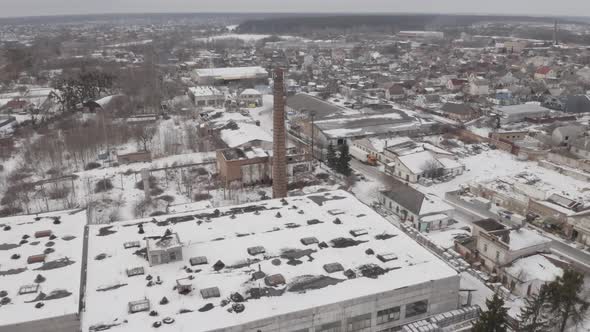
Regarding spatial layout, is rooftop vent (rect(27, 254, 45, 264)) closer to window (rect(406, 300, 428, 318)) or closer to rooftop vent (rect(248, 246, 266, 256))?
rooftop vent (rect(248, 246, 266, 256))

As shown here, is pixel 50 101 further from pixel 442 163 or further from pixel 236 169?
pixel 442 163

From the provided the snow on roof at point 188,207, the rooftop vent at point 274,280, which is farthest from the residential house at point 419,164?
the rooftop vent at point 274,280

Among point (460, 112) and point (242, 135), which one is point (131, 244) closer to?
point (242, 135)

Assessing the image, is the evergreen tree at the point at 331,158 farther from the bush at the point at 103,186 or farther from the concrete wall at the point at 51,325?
the concrete wall at the point at 51,325

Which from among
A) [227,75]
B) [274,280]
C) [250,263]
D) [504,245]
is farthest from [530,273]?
[227,75]

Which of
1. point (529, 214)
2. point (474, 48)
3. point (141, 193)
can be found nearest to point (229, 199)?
point (141, 193)
